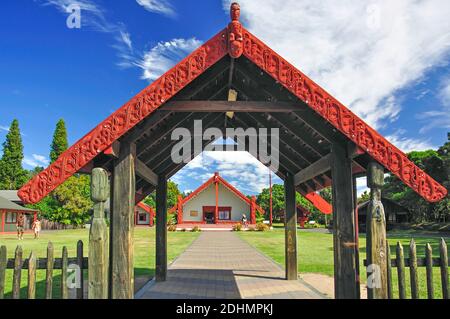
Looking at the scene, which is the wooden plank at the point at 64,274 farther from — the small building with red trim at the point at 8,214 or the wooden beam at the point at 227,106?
the small building with red trim at the point at 8,214

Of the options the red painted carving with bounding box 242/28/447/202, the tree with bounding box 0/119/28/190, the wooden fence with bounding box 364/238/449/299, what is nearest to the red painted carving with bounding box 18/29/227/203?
the red painted carving with bounding box 242/28/447/202

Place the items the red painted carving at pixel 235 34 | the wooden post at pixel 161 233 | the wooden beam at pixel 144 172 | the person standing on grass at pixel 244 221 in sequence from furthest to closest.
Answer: the person standing on grass at pixel 244 221, the wooden post at pixel 161 233, the wooden beam at pixel 144 172, the red painted carving at pixel 235 34

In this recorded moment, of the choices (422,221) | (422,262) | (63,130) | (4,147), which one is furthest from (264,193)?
(422,262)

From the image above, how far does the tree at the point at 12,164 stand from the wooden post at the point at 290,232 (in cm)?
6030

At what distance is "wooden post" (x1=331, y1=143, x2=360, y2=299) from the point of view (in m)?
5.69

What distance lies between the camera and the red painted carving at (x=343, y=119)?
5.09 metres

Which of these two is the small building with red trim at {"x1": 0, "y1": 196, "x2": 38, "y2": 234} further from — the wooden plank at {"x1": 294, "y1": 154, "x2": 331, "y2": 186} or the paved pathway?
the wooden plank at {"x1": 294, "y1": 154, "x2": 331, "y2": 186}

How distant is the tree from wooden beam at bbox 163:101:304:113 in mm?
63709

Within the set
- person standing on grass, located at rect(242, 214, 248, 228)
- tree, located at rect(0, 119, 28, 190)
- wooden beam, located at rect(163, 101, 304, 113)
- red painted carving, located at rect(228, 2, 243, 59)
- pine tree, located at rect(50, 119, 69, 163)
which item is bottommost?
person standing on grass, located at rect(242, 214, 248, 228)

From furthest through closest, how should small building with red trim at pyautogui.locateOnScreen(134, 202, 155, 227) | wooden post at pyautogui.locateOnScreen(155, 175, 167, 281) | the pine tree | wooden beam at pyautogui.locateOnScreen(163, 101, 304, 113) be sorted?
the pine tree < small building with red trim at pyautogui.locateOnScreen(134, 202, 155, 227) < wooden post at pyautogui.locateOnScreen(155, 175, 167, 281) < wooden beam at pyautogui.locateOnScreen(163, 101, 304, 113)

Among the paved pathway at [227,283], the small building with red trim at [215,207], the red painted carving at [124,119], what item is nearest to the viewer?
the red painted carving at [124,119]

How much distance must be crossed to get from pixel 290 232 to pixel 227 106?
6.35 metres

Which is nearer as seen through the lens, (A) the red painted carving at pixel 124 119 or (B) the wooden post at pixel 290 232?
(A) the red painted carving at pixel 124 119

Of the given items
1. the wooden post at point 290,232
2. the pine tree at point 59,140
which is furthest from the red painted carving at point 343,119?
the pine tree at point 59,140
